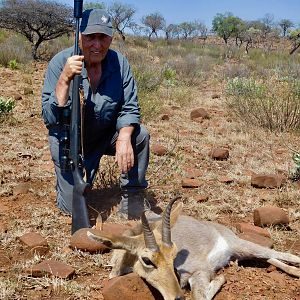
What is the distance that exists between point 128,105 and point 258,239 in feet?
6.13

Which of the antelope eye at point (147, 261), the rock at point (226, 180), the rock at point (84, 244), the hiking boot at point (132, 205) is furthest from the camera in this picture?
the rock at point (226, 180)

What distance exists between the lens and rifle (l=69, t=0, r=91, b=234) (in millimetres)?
4708

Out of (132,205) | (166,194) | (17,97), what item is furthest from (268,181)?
(17,97)

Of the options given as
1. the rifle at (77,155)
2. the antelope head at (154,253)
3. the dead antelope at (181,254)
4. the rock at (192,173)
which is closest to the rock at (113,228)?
the rifle at (77,155)

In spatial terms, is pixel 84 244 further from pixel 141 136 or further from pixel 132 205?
pixel 141 136

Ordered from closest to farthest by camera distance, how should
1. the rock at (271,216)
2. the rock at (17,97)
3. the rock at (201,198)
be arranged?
the rock at (271,216) < the rock at (201,198) < the rock at (17,97)

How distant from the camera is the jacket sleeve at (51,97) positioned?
504cm

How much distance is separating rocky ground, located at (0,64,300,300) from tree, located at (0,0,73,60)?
1238 centimetres

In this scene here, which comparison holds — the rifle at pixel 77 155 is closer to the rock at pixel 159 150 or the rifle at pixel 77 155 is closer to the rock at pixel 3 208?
the rock at pixel 3 208

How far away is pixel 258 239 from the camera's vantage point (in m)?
4.57

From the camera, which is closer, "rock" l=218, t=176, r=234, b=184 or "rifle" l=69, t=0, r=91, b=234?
"rifle" l=69, t=0, r=91, b=234

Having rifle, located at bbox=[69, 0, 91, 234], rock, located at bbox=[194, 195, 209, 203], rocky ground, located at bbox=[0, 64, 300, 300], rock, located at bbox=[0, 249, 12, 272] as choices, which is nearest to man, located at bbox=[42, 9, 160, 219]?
rifle, located at bbox=[69, 0, 91, 234]

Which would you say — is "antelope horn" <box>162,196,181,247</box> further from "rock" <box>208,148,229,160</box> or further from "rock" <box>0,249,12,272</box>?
"rock" <box>208,148,229,160</box>

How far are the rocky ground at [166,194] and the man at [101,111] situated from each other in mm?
346
